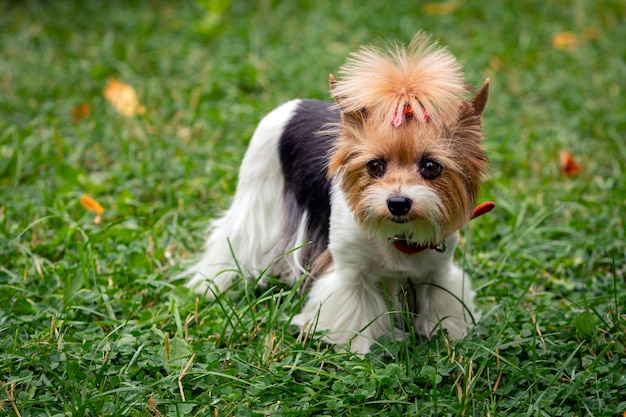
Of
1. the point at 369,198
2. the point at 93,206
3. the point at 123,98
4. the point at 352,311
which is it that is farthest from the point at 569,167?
the point at 123,98

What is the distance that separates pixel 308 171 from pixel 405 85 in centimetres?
82

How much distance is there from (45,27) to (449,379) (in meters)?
5.24

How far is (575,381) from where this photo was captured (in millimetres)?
3125

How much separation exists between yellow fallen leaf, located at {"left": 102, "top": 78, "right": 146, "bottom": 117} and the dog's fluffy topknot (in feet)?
9.25

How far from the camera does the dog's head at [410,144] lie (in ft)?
9.84

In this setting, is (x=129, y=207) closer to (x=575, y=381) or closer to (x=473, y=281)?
(x=473, y=281)

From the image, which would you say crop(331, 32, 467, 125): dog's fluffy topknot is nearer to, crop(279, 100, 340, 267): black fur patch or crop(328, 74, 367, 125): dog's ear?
crop(328, 74, 367, 125): dog's ear

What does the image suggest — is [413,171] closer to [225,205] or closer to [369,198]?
[369,198]

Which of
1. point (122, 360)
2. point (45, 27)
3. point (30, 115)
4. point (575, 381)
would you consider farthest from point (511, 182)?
point (45, 27)

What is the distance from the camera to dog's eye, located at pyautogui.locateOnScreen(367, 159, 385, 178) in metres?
3.07

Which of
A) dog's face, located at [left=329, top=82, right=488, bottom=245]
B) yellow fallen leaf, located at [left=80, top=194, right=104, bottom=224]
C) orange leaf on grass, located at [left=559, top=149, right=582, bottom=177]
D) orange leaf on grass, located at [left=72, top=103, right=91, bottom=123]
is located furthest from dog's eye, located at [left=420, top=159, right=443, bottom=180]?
orange leaf on grass, located at [left=72, top=103, right=91, bottom=123]

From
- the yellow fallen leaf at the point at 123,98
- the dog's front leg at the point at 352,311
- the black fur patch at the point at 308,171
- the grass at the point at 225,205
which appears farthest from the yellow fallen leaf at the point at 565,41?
the dog's front leg at the point at 352,311

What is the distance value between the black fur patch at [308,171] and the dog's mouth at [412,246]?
1.63ft

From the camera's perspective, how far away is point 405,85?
304 cm
